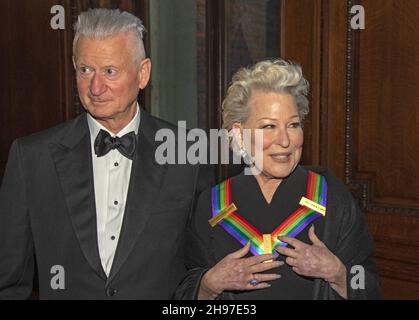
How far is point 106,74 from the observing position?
197cm

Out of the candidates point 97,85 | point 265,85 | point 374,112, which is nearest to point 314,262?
point 265,85

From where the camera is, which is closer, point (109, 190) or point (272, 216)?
point (272, 216)

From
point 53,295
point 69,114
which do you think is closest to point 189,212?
point 53,295

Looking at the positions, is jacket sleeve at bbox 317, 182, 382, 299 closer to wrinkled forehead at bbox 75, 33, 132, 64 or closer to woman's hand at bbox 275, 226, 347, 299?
woman's hand at bbox 275, 226, 347, 299

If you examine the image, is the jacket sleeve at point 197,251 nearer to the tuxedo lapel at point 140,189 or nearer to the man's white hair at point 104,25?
the tuxedo lapel at point 140,189

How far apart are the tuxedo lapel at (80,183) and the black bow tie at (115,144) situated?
59 mm

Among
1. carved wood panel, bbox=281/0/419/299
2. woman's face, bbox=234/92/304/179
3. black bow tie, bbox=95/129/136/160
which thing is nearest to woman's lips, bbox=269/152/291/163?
woman's face, bbox=234/92/304/179

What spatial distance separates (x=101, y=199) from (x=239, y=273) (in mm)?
602

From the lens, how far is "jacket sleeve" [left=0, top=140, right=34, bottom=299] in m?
2.06

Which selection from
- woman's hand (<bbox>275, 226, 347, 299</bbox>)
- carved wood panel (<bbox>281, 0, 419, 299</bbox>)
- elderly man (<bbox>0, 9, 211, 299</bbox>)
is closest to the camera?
woman's hand (<bbox>275, 226, 347, 299</bbox>)

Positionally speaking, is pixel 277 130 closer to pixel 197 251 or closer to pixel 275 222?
pixel 275 222

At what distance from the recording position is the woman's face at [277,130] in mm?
1870

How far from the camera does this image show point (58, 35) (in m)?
3.71

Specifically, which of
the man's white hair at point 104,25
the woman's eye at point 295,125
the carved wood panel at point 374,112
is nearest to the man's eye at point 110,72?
the man's white hair at point 104,25
